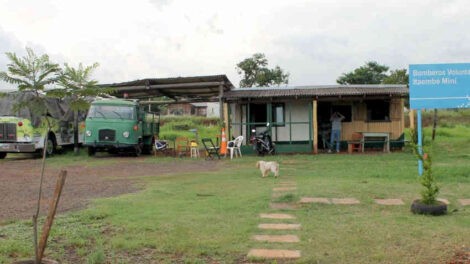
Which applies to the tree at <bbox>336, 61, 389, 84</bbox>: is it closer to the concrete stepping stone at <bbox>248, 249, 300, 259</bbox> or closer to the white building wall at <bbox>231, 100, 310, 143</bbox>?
the white building wall at <bbox>231, 100, 310, 143</bbox>

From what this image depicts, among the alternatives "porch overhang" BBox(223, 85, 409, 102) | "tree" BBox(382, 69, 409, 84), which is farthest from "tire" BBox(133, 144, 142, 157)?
"tree" BBox(382, 69, 409, 84)

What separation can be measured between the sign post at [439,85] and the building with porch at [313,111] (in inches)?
261

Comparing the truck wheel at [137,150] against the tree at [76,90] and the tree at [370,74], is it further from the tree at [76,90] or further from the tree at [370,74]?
the tree at [370,74]

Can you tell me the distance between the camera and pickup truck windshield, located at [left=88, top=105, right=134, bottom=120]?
1650 cm

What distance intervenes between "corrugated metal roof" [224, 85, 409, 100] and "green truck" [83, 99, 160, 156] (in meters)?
3.71

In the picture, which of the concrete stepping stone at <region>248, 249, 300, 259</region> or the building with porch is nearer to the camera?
the concrete stepping stone at <region>248, 249, 300, 259</region>

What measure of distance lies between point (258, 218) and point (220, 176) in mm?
4824

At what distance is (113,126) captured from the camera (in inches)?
641

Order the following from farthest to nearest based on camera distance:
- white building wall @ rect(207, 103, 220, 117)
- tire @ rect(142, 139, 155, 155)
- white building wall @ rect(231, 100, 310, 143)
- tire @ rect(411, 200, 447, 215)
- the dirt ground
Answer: white building wall @ rect(207, 103, 220, 117) < tire @ rect(142, 139, 155, 155) < white building wall @ rect(231, 100, 310, 143) < the dirt ground < tire @ rect(411, 200, 447, 215)

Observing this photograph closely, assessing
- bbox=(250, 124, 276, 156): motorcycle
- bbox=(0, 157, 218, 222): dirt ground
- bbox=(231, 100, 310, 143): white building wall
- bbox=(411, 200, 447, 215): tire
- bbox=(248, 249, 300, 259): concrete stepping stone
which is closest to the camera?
bbox=(248, 249, 300, 259): concrete stepping stone

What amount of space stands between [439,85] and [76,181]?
849 cm

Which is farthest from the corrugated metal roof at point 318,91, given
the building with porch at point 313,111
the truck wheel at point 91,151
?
the truck wheel at point 91,151

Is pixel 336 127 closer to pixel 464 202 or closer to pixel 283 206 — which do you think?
pixel 464 202

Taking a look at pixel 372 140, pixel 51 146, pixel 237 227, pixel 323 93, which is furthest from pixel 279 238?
pixel 51 146
